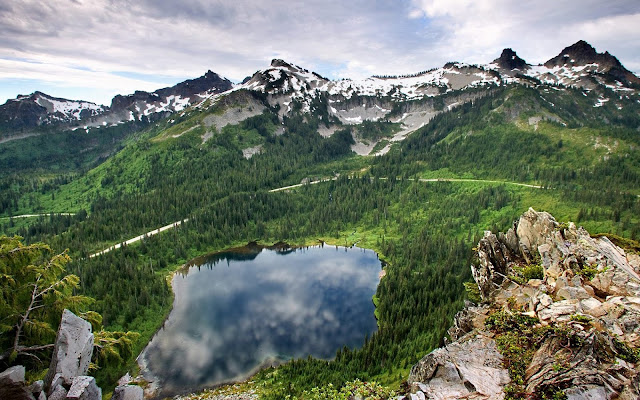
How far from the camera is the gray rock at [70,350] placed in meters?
15.2

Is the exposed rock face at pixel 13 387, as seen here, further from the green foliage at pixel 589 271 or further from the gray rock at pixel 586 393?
the green foliage at pixel 589 271

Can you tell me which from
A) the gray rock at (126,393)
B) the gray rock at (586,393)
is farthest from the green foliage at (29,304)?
the gray rock at (586,393)

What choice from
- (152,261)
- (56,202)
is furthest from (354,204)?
(56,202)

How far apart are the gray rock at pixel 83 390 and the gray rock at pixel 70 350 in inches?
43.3

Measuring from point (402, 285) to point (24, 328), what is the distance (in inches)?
2829

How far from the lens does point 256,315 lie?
249 ft

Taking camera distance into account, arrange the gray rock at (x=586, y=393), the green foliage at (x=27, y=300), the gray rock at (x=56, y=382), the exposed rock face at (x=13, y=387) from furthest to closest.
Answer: the gray rock at (x=586, y=393), the green foliage at (x=27, y=300), the gray rock at (x=56, y=382), the exposed rock face at (x=13, y=387)

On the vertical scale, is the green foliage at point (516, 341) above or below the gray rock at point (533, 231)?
below

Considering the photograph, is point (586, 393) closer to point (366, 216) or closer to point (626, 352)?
point (626, 352)

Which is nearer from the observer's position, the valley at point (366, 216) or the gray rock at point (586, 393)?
the gray rock at point (586, 393)

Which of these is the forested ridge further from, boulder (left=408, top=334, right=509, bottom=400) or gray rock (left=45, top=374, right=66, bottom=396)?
gray rock (left=45, top=374, right=66, bottom=396)

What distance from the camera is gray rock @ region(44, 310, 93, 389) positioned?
1520 cm

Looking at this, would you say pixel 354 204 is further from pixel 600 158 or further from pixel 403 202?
pixel 600 158

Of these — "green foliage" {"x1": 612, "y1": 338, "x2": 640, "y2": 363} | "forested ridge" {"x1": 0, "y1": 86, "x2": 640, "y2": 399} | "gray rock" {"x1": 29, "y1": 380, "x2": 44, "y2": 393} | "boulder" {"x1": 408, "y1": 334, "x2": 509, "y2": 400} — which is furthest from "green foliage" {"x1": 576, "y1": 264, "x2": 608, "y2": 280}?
"gray rock" {"x1": 29, "y1": 380, "x2": 44, "y2": 393}
